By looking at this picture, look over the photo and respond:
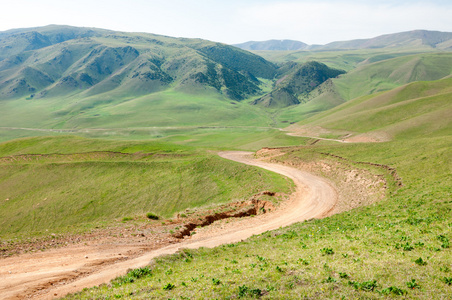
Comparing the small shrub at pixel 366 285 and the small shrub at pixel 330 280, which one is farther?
the small shrub at pixel 330 280

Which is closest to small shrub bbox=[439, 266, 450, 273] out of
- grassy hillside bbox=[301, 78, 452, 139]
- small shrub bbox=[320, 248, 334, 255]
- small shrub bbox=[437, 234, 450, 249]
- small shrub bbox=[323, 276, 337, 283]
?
small shrub bbox=[437, 234, 450, 249]

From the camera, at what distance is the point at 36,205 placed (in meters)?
62.7

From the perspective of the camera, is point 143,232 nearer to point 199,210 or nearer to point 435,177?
point 199,210

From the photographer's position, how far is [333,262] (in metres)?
17.8

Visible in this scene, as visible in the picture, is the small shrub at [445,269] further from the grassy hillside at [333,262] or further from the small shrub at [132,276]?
the small shrub at [132,276]

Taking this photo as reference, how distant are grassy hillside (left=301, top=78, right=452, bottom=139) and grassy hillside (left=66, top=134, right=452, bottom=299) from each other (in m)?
64.3

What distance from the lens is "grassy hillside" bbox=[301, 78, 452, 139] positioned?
8506 cm

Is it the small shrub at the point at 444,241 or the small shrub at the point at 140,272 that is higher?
the small shrub at the point at 444,241

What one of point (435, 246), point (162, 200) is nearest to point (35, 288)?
point (435, 246)

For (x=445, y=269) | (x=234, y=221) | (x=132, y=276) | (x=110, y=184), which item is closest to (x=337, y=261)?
(x=445, y=269)

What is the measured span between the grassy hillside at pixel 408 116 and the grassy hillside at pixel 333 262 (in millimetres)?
64282

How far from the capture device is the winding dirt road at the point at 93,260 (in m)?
20.4

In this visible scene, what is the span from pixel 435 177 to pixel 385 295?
31738 mm

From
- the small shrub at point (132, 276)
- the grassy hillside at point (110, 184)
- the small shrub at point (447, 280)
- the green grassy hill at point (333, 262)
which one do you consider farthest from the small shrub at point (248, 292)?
the grassy hillside at point (110, 184)
